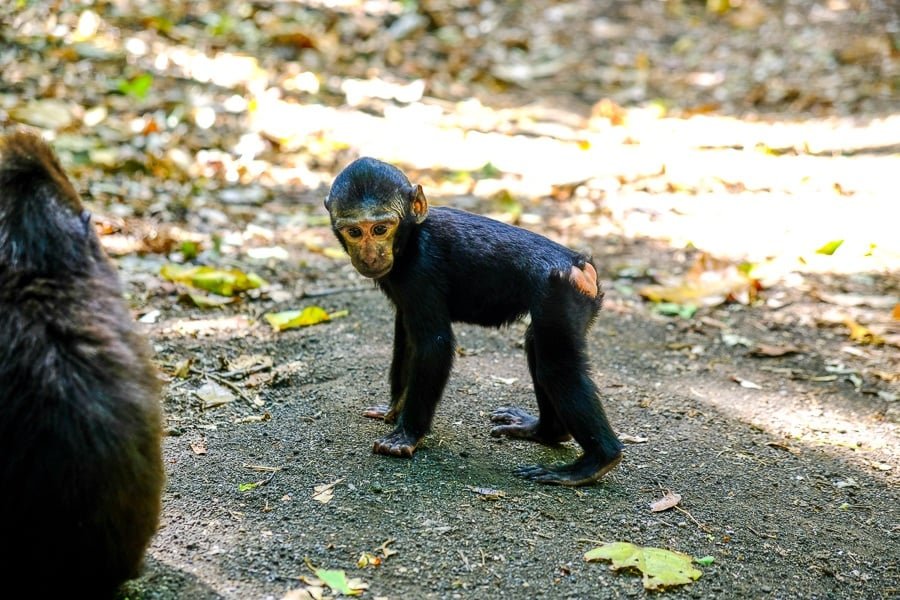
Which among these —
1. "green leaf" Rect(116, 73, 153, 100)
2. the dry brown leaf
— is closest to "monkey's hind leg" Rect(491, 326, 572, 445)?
the dry brown leaf

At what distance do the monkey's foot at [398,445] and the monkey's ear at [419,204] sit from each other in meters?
1.07

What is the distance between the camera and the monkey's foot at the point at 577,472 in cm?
447

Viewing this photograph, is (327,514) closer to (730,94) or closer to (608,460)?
(608,460)

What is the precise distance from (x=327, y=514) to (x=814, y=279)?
17.1ft

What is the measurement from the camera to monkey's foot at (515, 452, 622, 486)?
4469 mm

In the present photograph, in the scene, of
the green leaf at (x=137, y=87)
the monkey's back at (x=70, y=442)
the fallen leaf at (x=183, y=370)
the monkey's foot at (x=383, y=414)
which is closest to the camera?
the monkey's back at (x=70, y=442)

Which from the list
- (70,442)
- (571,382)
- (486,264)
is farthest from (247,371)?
(70,442)

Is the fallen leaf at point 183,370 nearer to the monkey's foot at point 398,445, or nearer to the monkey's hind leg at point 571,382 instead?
the monkey's foot at point 398,445

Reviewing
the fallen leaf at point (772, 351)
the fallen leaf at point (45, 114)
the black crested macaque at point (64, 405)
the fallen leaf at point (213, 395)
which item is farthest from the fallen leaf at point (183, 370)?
the fallen leaf at point (45, 114)

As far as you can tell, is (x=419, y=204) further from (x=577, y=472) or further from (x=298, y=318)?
(x=298, y=318)

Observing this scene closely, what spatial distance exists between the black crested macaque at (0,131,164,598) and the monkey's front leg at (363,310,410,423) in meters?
1.90

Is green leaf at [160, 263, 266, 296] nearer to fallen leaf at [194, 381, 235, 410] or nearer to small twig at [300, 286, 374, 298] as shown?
small twig at [300, 286, 374, 298]

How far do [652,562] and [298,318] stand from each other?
3.20m

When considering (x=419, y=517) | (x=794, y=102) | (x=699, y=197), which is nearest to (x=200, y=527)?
(x=419, y=517)
